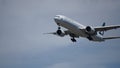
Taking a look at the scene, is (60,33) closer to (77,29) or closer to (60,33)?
(60,33)

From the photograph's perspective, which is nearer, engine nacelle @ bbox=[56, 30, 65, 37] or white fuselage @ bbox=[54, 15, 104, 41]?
white fuselage @ bbox=[54, 15, 104, 41]

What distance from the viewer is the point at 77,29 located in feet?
443

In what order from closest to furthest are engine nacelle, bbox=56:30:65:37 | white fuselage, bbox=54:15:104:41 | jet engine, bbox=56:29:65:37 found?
1. white fuselage, bbox=54:15:104:41
2. jet engine, bbox=56:29:65:37
3. engine nacelle, bbox=56:30:65:37

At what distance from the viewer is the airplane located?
134m

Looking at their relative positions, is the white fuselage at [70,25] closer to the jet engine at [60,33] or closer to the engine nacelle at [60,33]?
the jet engine at [60,33]

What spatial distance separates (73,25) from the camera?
134875mm

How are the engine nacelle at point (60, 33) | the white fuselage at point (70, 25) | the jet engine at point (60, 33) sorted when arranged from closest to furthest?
the white fuselage at point (70, 25)
the jet engine at point (60, 33)
the engine nacelle at point (60, 33)

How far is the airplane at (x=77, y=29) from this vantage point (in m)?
134

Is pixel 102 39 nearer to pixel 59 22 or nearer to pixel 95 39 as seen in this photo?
pixel 95 39

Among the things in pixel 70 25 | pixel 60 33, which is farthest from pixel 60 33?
pixel 70 25

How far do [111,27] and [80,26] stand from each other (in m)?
6.18

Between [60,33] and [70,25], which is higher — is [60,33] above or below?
below

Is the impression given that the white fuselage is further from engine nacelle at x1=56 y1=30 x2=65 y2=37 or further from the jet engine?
engine nacelle at x1=56 y1=30 x2=65 y2=37

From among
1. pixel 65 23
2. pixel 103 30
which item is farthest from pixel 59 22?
pixel 103 30
